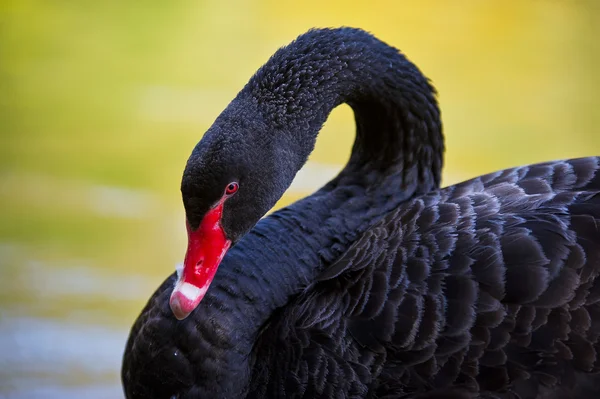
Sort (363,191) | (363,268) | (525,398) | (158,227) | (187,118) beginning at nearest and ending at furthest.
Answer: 1. (525,398)
2. (363,268)
3. (363,191)
4. (158,227)
5. (187,118)

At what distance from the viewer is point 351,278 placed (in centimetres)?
174

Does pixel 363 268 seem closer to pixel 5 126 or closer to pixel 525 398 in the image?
pixel 525 398

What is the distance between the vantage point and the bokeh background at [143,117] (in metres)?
2.94

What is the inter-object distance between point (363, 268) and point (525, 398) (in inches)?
16.5

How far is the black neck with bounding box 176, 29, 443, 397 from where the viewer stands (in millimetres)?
1781

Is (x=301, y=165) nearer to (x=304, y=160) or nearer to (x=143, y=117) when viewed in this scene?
(x=304, y=160)

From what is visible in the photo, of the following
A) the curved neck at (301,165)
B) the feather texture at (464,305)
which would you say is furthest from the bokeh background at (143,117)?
the feather texture at (464,305)

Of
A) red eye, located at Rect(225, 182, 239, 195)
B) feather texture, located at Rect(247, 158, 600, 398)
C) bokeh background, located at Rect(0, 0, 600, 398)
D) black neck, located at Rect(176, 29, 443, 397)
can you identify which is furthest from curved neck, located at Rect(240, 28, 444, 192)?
bokeh background, located at Rect(0, 0, 600, 398)

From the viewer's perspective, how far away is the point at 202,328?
1747 mm

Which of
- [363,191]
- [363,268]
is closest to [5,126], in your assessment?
[363,191]

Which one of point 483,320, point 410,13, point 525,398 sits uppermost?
point 410,13

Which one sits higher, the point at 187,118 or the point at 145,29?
the point at 145,29

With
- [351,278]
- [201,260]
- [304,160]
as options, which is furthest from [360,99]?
[201,260]

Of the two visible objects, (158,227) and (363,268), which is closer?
(363,268)
